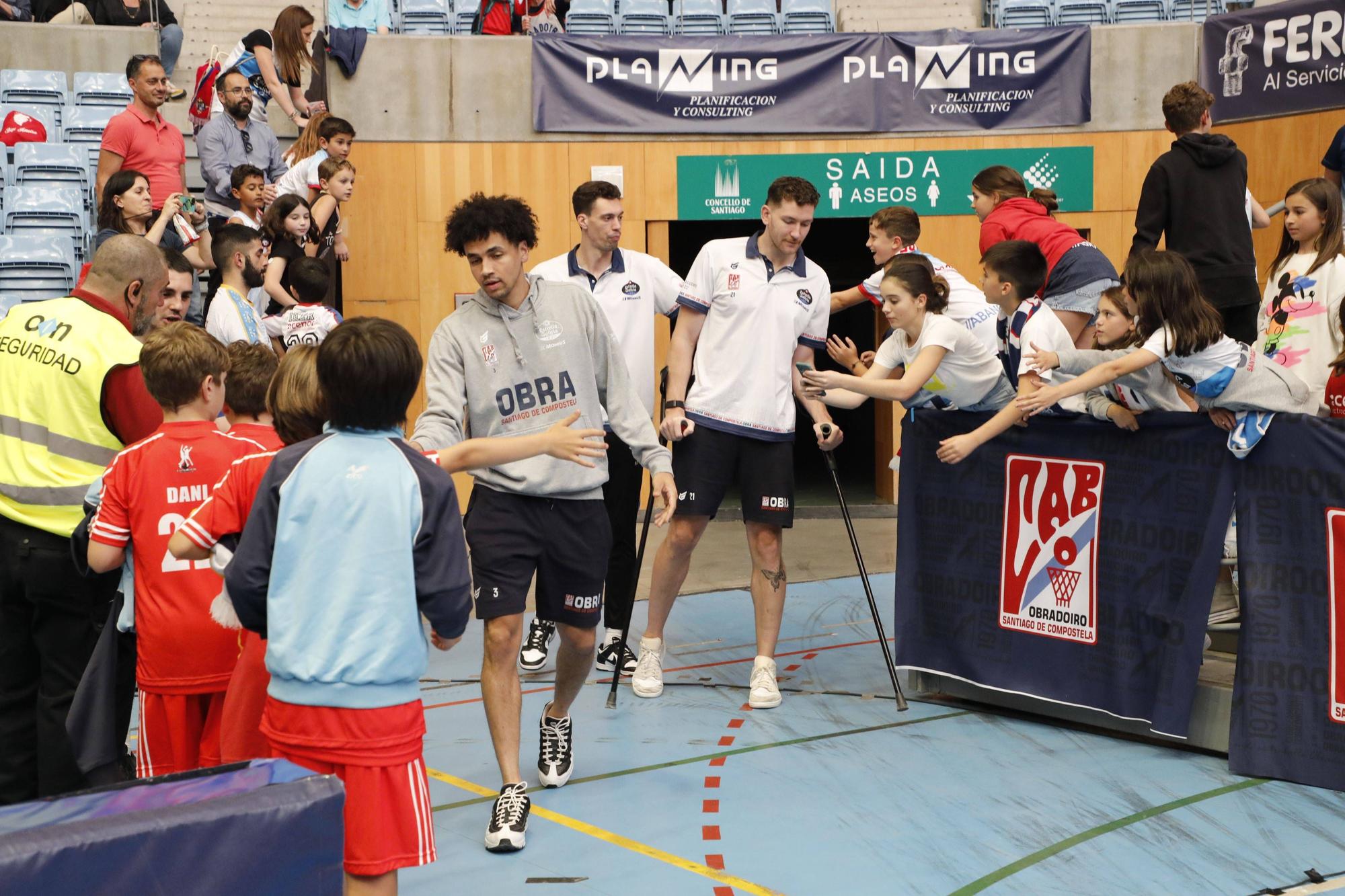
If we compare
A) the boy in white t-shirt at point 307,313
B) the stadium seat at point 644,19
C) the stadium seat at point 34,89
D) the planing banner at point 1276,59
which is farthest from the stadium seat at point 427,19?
the planing banner at point 1276,59

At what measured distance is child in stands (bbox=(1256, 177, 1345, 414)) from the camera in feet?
18.6

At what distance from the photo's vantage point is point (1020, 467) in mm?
5227

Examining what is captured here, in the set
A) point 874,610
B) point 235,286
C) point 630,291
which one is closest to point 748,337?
point 630,291

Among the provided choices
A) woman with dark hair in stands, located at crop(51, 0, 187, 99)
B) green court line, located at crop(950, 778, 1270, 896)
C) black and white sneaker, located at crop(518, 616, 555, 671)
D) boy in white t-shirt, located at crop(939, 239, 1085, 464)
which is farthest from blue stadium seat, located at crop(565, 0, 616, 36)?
green court line, located at crop(950, 778, 1270, 896)

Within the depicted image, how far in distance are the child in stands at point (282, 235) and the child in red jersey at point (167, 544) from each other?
4.51 metres

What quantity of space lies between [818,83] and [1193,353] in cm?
779

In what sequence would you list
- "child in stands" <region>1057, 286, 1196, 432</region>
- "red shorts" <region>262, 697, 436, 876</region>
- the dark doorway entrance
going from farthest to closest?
1. the dark doorway entrance
2. "child in stands" <region>1057, 286, 1196, 432</region>
3. "red shorts" <region>262, 697, 436, 876</region>

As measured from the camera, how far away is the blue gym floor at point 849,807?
3709mm

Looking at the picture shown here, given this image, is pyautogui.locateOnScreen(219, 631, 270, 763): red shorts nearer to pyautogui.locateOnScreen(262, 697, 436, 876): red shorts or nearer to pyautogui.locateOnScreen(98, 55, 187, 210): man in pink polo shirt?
pyautogui.locateOnScreen(262, 697, 436, 876): red shorts

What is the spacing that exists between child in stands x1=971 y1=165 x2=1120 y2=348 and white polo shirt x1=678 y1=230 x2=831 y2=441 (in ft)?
2.95

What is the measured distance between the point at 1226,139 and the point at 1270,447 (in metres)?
2.39

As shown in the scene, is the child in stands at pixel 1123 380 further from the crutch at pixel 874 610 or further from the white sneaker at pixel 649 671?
the white sneaker at pixel 649 671

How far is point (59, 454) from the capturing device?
3832mm

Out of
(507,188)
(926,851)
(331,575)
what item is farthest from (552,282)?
(507,188)
